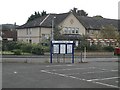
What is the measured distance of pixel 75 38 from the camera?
62812 millimetres

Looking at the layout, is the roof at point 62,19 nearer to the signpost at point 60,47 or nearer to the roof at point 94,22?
the roof at point 94,22

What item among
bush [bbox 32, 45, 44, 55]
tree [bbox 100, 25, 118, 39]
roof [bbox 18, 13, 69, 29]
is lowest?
bush [bbox 32, 45, 44, 55]

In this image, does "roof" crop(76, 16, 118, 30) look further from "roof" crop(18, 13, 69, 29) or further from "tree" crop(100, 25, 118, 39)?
"tree" crop(100, 25, 118, 39)

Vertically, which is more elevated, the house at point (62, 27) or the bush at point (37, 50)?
the house at point (62, 27)

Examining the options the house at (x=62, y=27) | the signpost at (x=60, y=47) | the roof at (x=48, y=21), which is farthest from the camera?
the roof at (x=48, y=21)

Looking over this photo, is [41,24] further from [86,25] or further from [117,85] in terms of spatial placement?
[117,85]

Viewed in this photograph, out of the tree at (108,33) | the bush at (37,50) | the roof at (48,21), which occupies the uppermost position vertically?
the roof at (48,21)

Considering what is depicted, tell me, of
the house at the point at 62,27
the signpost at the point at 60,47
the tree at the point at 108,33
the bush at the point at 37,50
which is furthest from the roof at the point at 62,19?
the signpost at the point at 60,47

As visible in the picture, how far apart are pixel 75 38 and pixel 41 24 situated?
8.31m

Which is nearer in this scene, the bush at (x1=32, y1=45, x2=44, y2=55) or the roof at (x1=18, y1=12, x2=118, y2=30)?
the bush at (x1=32, y1=45, x2=44, y2=55)

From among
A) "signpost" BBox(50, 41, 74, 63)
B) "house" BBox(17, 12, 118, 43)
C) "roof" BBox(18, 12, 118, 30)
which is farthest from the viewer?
"roof" BBox(18, 12, 118, 30)

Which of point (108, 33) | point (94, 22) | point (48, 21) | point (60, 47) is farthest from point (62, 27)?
point (60, 47)

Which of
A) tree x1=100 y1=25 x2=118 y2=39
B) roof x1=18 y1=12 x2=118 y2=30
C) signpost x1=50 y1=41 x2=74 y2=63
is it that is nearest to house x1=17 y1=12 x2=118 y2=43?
roof x1=18 y1=12 x2=118 y2=30

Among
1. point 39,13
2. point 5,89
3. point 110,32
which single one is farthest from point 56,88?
point 39,13
